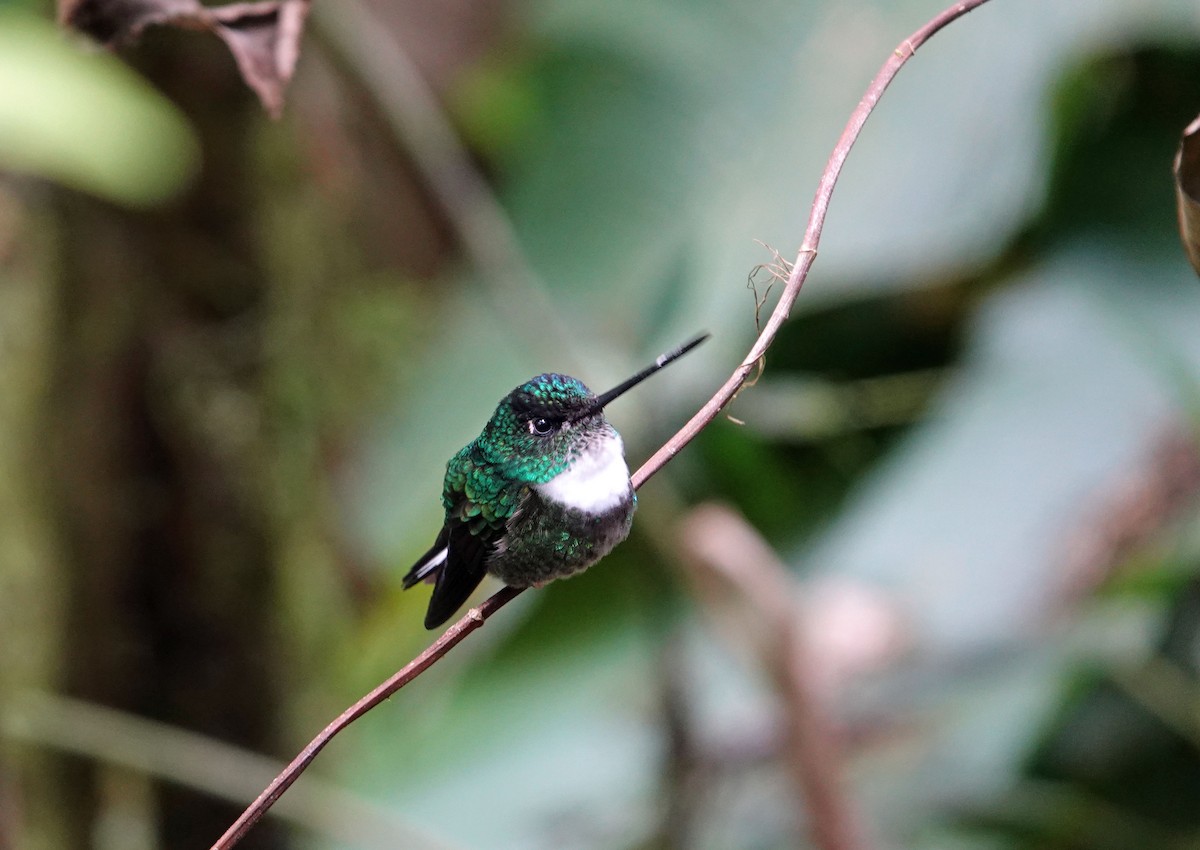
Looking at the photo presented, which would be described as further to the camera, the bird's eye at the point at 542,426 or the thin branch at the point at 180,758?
the thin branch at the point at 180,758

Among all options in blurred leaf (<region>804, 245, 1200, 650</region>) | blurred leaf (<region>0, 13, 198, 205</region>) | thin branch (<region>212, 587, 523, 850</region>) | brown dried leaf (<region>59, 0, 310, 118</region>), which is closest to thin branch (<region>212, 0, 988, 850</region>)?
thin branch (<region>212, 587, 523, 850</region>)

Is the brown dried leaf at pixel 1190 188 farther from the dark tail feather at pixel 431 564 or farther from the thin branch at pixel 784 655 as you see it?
the thin branch at pixel 784 655

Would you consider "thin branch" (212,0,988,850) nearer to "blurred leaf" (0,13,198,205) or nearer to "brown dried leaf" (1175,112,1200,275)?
"brown dried leaf" (1175,112,1200,275)

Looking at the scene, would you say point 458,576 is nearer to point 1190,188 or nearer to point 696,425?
point 696,425

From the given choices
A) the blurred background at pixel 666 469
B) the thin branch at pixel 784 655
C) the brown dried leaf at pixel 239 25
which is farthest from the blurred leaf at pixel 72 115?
the thin branch at pixel 784 655

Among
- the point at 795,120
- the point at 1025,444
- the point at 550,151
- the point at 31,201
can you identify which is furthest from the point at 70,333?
the point at 1025,444

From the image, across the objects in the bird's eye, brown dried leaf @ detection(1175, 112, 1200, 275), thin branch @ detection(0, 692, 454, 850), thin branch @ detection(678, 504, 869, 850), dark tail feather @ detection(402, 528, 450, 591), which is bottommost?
brown dried leaf @ detection(1175, 112, 1200, 275)

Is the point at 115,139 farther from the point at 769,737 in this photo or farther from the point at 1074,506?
the point at 1074,506
